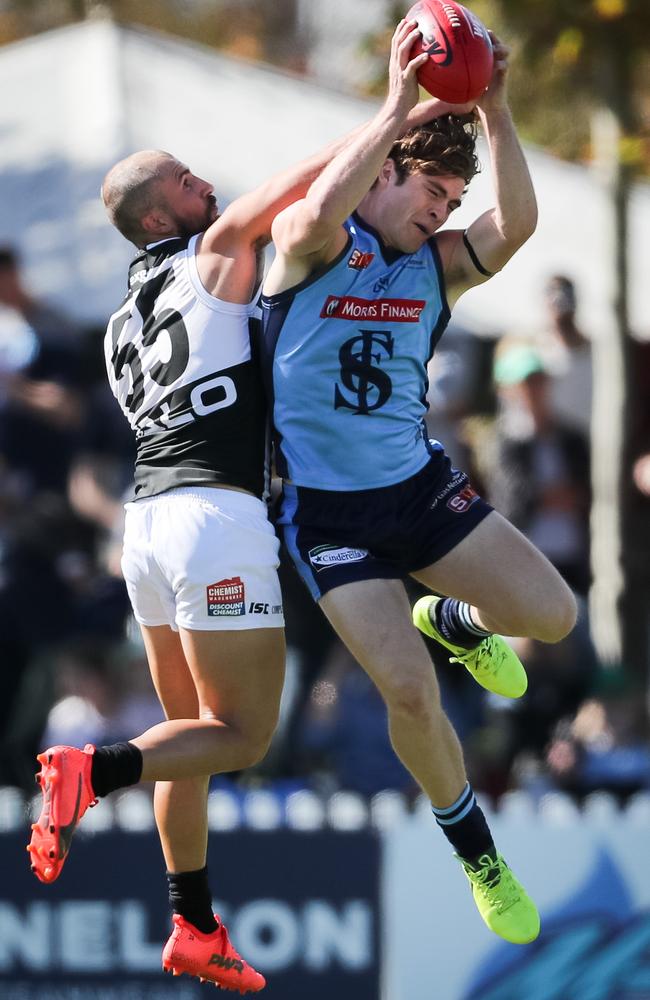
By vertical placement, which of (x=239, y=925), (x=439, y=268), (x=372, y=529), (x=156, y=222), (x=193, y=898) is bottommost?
(x=239, y=925)

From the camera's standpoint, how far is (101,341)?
9.30 m

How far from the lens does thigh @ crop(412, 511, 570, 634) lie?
16.8 ft

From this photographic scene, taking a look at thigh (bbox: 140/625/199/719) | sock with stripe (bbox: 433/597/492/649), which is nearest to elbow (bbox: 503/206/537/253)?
sock with stripe (bbox: 433/597/492/649)

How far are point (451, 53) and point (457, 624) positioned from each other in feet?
6.10

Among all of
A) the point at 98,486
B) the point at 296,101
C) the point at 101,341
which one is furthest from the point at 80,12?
the point at 98,486

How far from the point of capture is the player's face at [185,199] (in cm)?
509

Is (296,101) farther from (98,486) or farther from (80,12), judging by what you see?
(80,12)

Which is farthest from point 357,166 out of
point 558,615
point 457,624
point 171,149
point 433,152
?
point 171,149

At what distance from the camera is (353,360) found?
5.07m

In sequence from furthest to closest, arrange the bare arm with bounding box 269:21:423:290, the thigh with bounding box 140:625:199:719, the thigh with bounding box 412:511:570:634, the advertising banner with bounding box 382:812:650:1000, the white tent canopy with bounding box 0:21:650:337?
1. the white tent canopy with bounding box 0:21:650:337
2. the advertising banner with bounding box 382:812:650:1000
3. the thigh with bounding box 140:625:199:719
4. the thigh with bounding box 412:511:570:634
5. the bare arm with bounding box 269:21:423:290

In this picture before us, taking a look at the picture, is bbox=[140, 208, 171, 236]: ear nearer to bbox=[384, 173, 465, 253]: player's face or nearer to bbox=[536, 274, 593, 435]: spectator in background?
bbox=[384, 173, 465, 253]: player's face

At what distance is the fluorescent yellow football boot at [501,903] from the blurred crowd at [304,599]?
3.37m

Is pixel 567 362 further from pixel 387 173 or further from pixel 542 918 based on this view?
pixel 387 173

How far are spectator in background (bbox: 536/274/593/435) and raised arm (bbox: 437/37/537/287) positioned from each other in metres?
3.56
